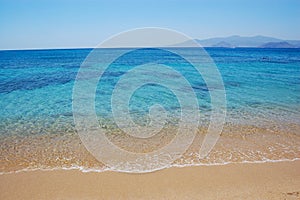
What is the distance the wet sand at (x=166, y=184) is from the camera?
16.5 ft

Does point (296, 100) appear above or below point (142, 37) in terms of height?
below

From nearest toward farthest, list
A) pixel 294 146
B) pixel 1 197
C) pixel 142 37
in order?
pixel 1 197
pixel 142 37
pixel 294 146

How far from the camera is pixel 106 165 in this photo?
6.50m

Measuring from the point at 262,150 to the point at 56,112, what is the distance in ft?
27.8

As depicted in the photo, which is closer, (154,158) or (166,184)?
(166,184)

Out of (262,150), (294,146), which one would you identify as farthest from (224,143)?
(294,146)

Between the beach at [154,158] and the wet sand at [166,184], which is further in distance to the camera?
the beach at [154,158]

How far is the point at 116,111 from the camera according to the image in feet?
38.6

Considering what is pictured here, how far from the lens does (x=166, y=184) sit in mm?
5422

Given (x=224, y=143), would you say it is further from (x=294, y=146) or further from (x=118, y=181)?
(x=118, y=181)

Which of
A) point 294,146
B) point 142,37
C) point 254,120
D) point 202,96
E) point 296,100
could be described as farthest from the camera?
point 202,96

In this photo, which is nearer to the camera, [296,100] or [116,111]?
[116,111]

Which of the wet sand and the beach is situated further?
the beach

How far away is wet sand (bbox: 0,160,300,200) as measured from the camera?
5.04 metres
